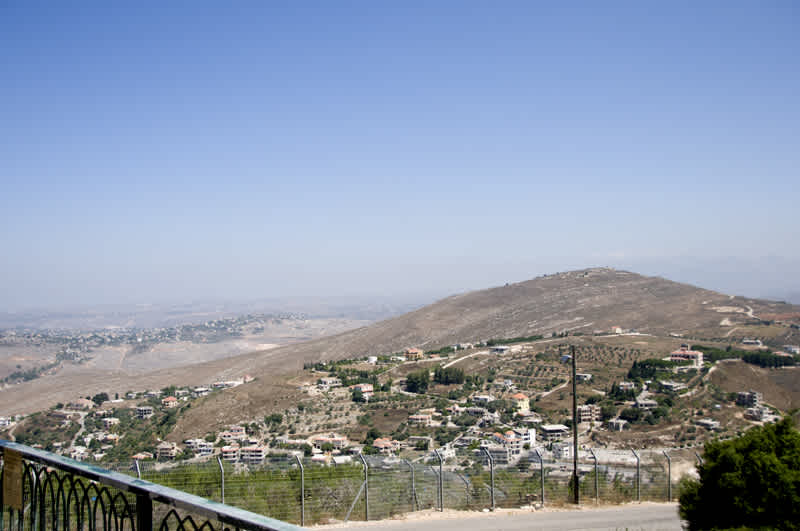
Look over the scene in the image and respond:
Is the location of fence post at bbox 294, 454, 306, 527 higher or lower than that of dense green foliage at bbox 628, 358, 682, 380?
higher

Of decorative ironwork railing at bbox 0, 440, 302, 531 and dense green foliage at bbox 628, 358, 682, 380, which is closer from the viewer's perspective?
decorative ironwork railing at bbox 0, 440, 302, 531

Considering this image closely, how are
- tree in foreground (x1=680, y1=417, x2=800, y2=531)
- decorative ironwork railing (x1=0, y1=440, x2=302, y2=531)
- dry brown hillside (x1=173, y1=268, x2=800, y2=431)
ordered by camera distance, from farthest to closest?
1. dry brown hillside (x1=173, y1=268, x2=800, y2=431)
2. tree in foreground (x1=680, y1=417, x2=800, y2=531)
3. decorative ironwork railing (x1=0, y1=440, x2=302, y2=531)

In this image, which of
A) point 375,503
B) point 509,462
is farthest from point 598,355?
point 375,503

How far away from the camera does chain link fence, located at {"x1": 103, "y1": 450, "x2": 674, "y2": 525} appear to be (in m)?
13.7

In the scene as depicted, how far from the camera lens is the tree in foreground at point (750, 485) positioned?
1084cm

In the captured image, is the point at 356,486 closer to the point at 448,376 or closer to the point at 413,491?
the point at 413,491

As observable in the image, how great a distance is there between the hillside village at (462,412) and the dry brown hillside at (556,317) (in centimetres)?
1329

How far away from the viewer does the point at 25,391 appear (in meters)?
73.4

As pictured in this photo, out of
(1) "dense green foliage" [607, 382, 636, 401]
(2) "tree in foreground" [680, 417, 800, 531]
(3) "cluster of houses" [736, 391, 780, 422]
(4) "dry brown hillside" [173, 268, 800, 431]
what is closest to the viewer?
(2) "tree in foreground" [680, 417, 800, 531]

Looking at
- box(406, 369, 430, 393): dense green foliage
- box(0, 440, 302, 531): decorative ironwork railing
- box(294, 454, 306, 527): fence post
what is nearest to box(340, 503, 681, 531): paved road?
box(294, 454, 306, 527): fence post

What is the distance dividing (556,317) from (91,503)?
91.2 meters

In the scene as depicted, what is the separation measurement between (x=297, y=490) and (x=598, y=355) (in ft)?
151

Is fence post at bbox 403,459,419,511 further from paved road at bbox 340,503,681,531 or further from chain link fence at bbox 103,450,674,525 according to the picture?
paved road at bbox 340,503,681,531

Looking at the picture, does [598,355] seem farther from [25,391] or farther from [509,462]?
[25,391]
